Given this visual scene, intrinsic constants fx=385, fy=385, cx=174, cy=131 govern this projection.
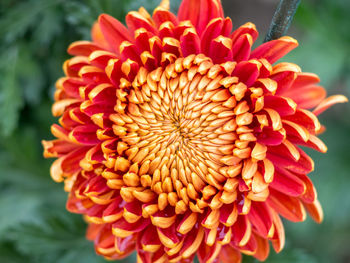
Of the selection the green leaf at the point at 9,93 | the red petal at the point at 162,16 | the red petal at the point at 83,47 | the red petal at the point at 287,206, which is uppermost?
the red petal at the point at 162,16

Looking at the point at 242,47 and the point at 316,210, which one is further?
the point at 316,210

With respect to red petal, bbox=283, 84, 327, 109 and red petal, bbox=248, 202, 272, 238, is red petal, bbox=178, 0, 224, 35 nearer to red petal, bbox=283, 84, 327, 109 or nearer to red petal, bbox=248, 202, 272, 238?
red petal, bbox=283, 84, 327, 109

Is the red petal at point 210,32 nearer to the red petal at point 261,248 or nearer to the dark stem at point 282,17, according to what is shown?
the dark stem at point 282,17

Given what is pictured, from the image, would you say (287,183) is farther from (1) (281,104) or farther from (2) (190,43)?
(2) (190,43)

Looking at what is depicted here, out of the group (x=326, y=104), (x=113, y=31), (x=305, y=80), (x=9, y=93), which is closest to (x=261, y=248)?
(x=326, y=104)

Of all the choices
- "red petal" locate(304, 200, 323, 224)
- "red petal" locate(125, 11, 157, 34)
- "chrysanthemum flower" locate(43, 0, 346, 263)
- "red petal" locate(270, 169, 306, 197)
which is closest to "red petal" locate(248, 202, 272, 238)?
"chrysanthemum flower" locate(43, 0, 346, 263)

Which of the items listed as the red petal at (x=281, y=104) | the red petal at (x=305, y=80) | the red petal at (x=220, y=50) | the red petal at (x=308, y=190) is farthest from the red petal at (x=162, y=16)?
the red petal at (x=308, y=190)
